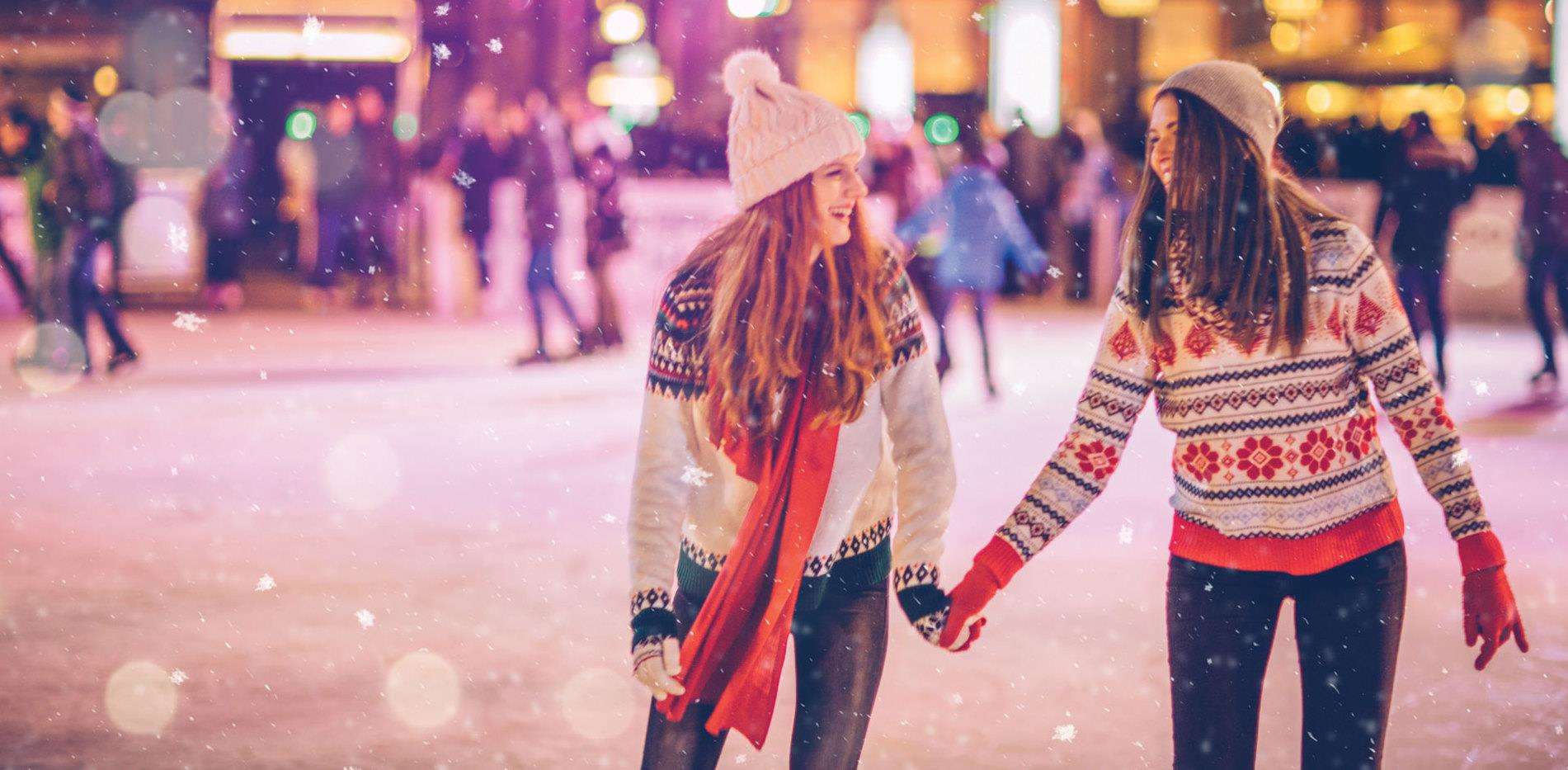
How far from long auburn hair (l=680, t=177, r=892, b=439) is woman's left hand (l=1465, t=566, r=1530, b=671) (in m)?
0.97

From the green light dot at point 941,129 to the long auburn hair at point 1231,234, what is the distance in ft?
71.2

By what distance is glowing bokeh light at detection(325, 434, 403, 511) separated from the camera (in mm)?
7789

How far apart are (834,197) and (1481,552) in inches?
44.9

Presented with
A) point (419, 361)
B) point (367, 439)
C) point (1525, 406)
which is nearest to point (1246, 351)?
point (367, 439)

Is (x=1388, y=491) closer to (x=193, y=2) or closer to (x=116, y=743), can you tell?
(x=116, y=743)

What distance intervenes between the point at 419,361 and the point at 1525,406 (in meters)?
7.51

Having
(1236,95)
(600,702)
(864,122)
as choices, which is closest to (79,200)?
(600,702)

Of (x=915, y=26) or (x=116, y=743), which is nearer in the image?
(x=116, y=743)

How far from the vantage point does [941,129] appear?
82.1 ft

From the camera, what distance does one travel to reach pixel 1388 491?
9.05 feet

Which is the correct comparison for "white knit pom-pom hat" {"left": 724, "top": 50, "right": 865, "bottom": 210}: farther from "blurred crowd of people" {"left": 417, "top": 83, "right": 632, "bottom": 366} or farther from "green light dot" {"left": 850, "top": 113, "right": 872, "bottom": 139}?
"green light dot" {"left": 850, "top": 113, "right": 872, "bottom": 139}

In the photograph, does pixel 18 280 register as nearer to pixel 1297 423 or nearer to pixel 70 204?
pixel 70 204

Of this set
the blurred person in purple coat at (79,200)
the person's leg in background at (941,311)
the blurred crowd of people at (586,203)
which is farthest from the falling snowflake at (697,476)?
the blurred person in purple coat at (79,200)

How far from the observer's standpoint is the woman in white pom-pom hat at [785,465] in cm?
273
